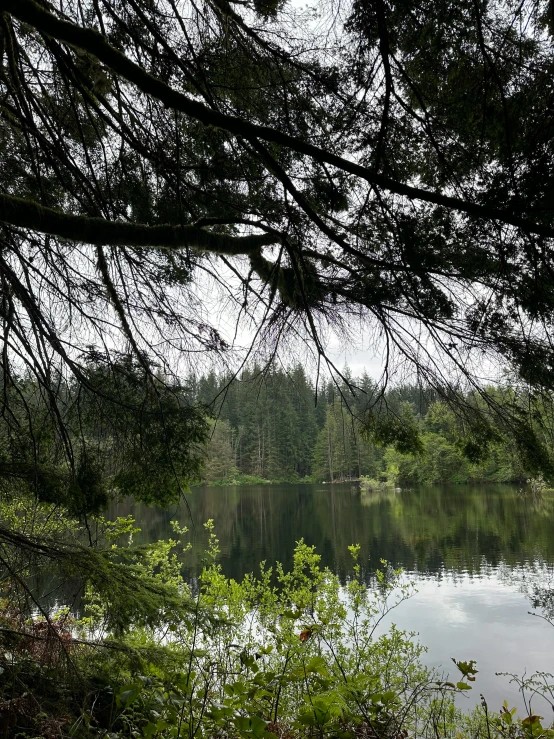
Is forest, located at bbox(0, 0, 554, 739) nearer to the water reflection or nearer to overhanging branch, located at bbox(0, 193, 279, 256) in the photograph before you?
overhanging branch, located at bbox(0, 193, 279, 256)

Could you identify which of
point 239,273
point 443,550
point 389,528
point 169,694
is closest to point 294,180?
point 239,273

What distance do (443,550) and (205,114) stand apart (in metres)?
11.9

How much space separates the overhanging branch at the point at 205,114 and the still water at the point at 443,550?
137 cm

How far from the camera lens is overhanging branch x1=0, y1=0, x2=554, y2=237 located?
1.20m

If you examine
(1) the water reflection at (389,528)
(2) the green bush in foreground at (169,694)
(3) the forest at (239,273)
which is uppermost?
(3) the forest at (239,273)

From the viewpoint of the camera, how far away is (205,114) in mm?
1294

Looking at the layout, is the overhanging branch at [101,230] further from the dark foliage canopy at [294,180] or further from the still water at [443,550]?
the still water at [443,550]

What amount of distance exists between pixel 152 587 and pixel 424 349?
1.61 meters

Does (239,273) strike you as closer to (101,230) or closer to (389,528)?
(101,230)

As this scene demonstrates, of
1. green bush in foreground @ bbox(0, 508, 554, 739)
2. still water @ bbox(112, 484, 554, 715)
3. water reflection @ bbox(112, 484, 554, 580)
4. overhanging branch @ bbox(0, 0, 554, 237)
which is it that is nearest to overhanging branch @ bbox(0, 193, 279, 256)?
overhanging branch @ bbox(0, 0, 554, 237)

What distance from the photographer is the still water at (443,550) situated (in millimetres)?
6086

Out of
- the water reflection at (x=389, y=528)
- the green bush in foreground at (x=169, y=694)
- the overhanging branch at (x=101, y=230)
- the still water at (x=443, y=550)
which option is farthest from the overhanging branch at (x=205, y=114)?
the water reflection at (x=389, y=528)

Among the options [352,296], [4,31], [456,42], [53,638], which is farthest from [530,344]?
[4,31]

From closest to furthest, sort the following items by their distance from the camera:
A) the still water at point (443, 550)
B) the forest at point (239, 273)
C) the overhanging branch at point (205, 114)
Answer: the overhanging branch at point (205, 114) → the forest at point (239, 273) → the still water at point (443, 550)
